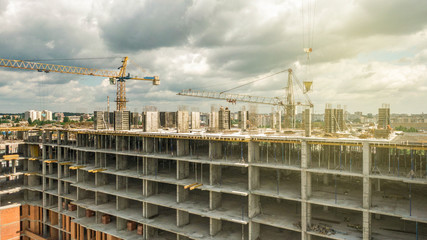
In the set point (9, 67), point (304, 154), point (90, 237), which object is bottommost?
point (90, 237)

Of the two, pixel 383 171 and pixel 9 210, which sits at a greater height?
pixel 383 171

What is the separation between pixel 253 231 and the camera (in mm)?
27859

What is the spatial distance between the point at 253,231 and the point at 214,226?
181 inches

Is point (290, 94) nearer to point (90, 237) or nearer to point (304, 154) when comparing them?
point (304, 154)

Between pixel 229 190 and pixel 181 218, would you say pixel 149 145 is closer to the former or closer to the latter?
pixel 181 218

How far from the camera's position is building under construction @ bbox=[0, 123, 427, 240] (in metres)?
24.5

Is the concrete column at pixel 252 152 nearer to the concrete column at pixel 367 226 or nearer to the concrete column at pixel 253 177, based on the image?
the concrete column at pixel 253 177

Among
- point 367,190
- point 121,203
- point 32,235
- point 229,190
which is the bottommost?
point 32,235

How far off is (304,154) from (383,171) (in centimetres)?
790

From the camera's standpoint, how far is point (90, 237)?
130ft

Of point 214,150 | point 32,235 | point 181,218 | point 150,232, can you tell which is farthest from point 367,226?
point 32,235

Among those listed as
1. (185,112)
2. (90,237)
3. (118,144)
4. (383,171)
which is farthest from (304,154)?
(90,237)

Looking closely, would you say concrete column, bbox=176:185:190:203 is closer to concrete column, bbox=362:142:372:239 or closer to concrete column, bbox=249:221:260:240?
concrete column, bbox=249:221:260:240

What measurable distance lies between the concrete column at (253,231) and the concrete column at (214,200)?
193 inches
